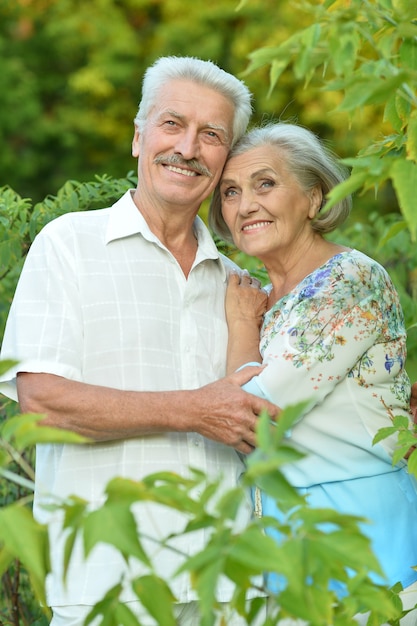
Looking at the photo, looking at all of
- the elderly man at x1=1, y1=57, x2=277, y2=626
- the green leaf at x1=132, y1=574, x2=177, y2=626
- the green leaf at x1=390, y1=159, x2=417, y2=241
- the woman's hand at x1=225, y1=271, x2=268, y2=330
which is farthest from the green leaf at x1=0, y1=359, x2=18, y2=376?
the woman's hand at x1=225, y1=271, x2=268, y2=330

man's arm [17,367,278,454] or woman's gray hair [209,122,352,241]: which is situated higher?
woman's gray hair [209,122,352,241]

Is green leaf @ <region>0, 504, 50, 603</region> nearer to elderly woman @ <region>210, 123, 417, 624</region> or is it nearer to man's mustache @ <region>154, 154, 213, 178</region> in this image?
elderly woman @ <region>210, 123, 417, 624</region>

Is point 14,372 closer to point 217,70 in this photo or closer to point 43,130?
point 217,70

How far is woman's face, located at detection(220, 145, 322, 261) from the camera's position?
133 inches

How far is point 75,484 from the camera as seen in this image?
3.02 meters

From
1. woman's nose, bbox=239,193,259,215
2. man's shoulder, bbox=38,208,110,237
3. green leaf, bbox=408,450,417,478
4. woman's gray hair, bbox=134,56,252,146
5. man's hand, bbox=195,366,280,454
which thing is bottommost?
green leaf, bbox=408,450,417,478

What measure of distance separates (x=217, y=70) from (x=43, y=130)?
11326mm

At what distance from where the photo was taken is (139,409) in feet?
9.50

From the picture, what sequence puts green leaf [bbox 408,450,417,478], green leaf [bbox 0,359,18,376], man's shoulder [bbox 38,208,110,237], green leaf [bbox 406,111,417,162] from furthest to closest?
man's shoulder [bbox 38,208,110,237] < green leaf [bbox 408,450,417,478] < green leaf [bbox 406,111,417,162] < green leaf [bbox 0,359,18,376]

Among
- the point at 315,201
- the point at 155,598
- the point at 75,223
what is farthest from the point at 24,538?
the point at 315,201

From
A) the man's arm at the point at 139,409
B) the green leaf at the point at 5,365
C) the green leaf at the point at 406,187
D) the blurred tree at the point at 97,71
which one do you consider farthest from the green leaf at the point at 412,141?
the blurred tree at the point at 97,71

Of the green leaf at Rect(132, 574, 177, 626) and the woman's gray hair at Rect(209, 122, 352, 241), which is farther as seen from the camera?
the woman's gray hair at Rect(209, 122, 352, 241)

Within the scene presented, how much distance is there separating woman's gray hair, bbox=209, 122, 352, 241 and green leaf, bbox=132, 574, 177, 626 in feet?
6.40

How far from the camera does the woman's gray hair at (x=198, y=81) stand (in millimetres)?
3430
